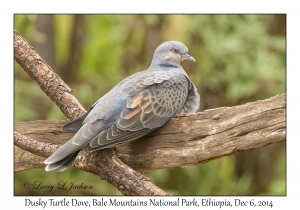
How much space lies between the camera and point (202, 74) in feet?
22.1

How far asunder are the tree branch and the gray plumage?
0.21 m

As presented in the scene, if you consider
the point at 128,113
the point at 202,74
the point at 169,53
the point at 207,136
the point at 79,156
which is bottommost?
the point at 79,156

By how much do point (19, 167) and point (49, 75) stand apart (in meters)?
1.00

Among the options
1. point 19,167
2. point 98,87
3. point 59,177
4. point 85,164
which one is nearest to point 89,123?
point 85,164

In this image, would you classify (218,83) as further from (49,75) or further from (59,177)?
(49,75)

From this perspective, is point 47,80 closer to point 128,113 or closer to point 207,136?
point 128,113

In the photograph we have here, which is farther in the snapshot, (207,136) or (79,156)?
(79,156)

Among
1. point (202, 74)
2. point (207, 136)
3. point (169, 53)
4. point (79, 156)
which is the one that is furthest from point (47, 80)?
point (202, 74)

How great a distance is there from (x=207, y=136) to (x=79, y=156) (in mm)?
1133

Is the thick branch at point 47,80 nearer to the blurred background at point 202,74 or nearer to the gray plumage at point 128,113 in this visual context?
the gray plumage at point 128,113

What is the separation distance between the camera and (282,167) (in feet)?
23.8

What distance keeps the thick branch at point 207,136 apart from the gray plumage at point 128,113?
202 mm

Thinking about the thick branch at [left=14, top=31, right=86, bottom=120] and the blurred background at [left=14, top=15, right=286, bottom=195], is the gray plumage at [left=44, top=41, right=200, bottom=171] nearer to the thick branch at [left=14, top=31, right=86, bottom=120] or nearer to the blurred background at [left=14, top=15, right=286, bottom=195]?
the thick branch at [left=14, top=31, right=86, bottom=120]

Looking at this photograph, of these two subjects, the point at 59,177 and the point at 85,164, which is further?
the point at 59,177
